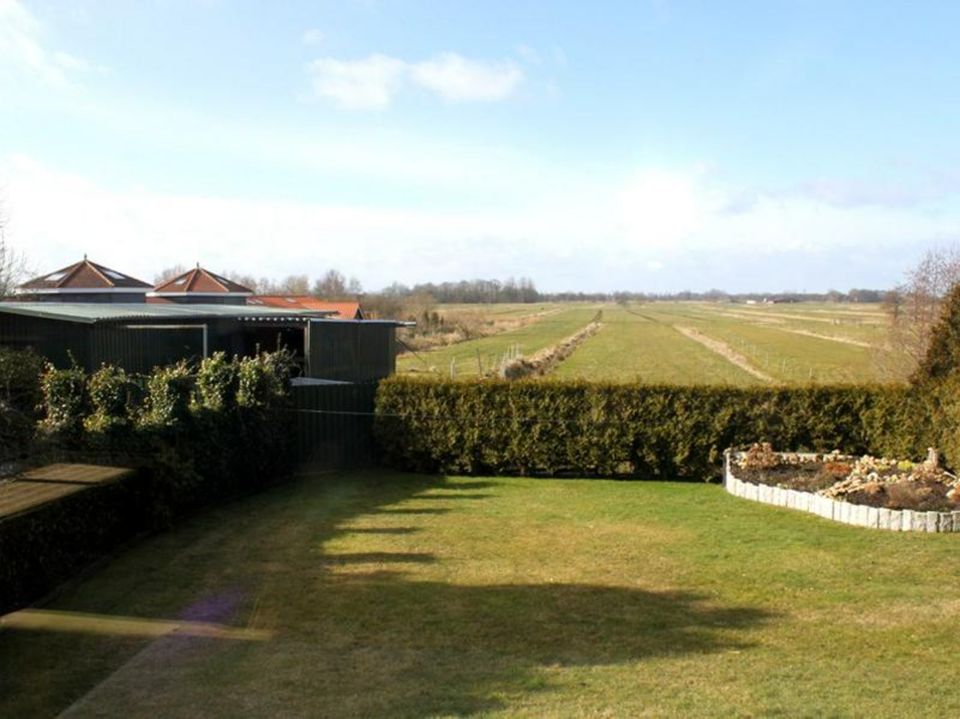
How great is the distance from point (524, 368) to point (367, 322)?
14931 millimetres

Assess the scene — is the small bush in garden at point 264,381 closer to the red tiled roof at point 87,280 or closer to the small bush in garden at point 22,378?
the small bush in garden at point 22,378

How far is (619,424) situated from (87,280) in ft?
88.0

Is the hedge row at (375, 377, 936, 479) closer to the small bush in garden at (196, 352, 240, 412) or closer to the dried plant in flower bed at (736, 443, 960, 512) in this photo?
the dried plant in flower bed at (736, 443, 960, 512)

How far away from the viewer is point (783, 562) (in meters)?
10.6

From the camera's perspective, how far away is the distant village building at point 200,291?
132 feet

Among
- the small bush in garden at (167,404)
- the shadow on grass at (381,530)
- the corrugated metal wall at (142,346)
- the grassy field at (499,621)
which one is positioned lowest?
the shadow on grass at (381,530)

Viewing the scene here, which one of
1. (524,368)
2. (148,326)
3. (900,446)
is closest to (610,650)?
(900,446)

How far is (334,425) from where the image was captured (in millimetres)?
18125

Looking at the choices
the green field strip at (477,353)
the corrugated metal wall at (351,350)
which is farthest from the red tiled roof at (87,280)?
the corrugated metal wall at (351,350)

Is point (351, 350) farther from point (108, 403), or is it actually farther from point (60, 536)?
point (60, 536)

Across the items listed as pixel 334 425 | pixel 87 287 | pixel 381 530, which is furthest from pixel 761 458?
pixel 87 287

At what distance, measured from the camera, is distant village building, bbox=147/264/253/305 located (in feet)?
132

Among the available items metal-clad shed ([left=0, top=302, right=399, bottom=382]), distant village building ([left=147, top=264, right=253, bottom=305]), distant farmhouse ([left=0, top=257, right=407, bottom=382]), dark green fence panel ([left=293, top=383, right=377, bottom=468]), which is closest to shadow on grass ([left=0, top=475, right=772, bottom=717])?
dark green fence panel ([left=293, top=383, right=377, bottom=468])

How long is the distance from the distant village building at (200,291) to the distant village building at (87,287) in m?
3.95
